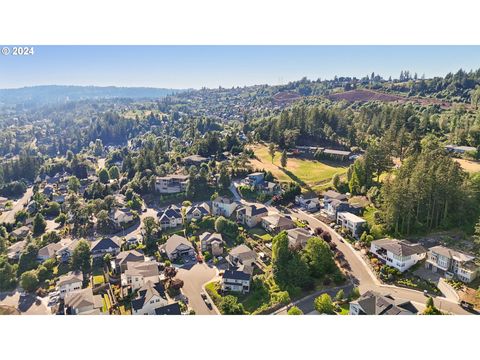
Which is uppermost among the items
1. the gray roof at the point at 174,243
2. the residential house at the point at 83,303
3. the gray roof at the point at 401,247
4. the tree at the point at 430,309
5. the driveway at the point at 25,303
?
the gray roof at the point at 401,247

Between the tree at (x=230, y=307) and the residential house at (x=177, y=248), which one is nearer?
the tree at (x=230, y=307)

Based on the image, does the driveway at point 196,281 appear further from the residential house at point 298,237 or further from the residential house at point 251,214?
the residential house at point 251,214

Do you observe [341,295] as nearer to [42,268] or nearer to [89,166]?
[42,268]

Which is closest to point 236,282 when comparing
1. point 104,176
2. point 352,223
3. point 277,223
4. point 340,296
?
point 340,296

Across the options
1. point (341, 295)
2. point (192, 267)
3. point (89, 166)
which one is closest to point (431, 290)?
point (341, 295)

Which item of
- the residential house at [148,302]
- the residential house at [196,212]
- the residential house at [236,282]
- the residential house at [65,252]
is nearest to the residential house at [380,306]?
the residential house at [236,282]

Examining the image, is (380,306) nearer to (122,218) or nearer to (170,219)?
(170,219)
